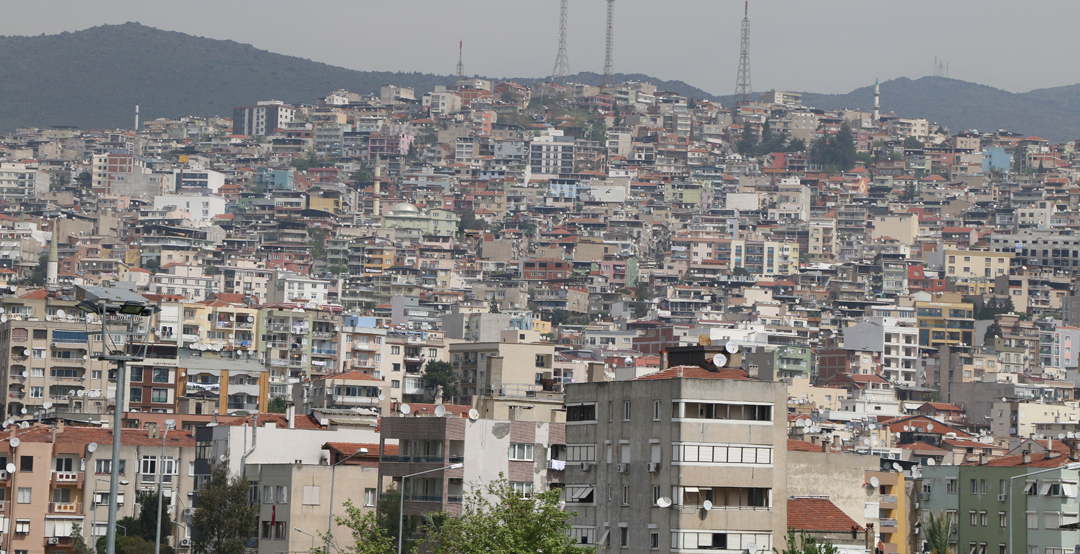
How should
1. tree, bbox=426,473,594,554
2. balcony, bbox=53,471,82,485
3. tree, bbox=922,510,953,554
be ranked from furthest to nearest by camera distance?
balcony, bbox=53,471,82,485 < tree, bbox=922,510,953,554 < tree, bbox=426,473,594,554

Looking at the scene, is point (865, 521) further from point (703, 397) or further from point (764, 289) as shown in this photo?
point (764, 289)

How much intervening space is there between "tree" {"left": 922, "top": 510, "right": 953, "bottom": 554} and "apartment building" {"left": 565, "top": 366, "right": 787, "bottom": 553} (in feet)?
39.5

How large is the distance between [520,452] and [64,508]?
23.8 metres

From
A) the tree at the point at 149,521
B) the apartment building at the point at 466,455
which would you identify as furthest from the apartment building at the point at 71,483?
the apartment building at the point at 466,455

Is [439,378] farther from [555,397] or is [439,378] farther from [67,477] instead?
[555,397]

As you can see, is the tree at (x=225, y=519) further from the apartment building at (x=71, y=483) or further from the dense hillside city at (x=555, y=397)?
the apartment building at (x=71, y=483)

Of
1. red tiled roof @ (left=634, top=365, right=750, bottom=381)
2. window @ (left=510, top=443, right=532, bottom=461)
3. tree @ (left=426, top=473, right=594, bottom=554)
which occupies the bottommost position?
tree @ (left=426, top=473, right=594, bottom=554)

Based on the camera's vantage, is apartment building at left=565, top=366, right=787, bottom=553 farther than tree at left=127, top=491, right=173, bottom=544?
No

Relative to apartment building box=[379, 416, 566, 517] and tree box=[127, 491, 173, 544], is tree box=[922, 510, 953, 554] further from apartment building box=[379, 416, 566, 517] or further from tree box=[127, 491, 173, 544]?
tree box=[127, 491, 173, 544]

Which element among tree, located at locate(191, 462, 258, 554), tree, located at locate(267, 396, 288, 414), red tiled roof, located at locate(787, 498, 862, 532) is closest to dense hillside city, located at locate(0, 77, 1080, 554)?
red tiled roof, located at locate(787, 498, 862, 532)

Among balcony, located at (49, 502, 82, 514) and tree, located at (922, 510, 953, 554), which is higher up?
tree, located at (922, 510, 953, 554)

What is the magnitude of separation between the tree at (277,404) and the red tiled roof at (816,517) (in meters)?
57.3

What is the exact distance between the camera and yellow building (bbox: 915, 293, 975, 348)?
163875 millimetres

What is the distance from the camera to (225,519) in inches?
2176
